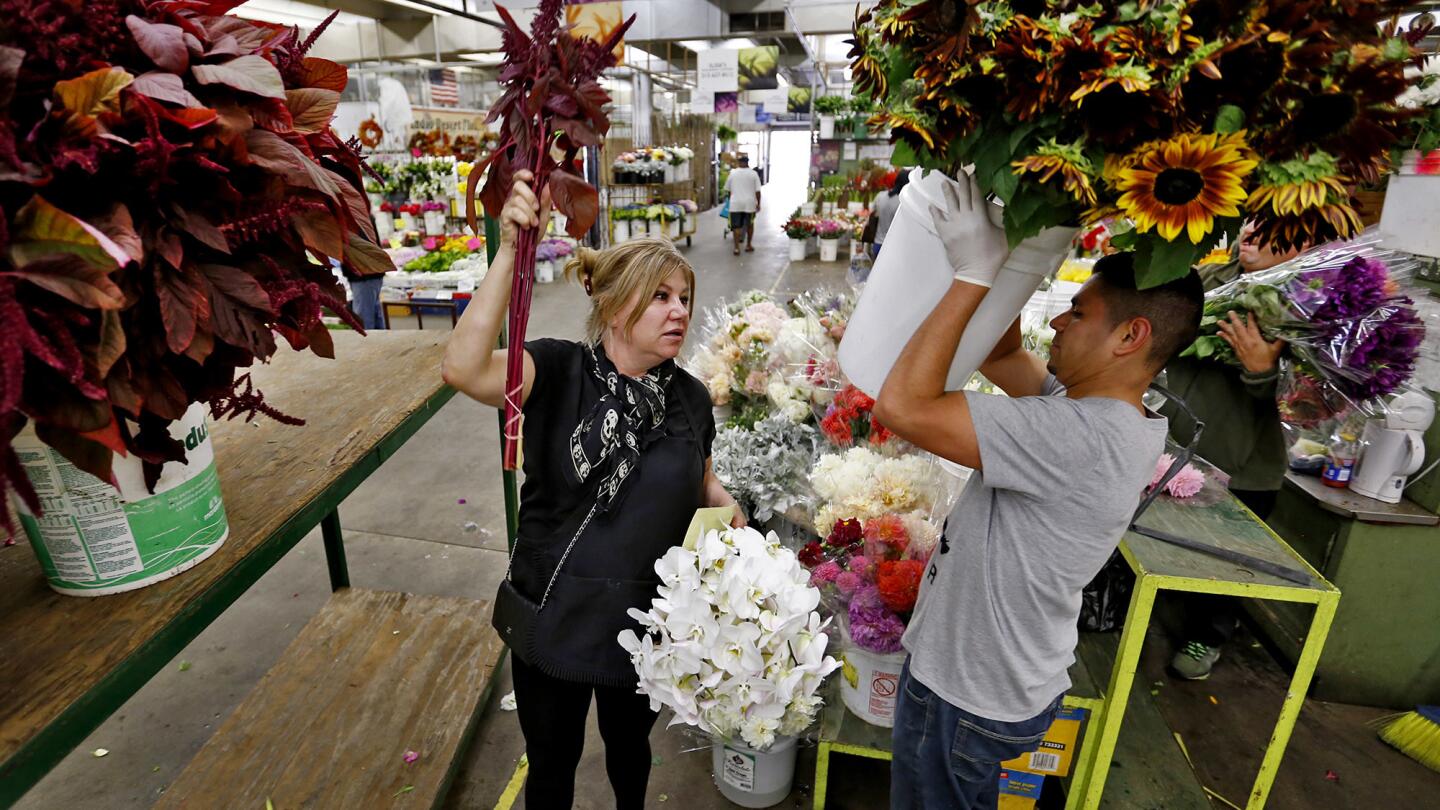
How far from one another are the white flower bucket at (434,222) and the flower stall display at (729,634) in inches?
286

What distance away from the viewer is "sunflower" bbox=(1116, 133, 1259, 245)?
0.81 m

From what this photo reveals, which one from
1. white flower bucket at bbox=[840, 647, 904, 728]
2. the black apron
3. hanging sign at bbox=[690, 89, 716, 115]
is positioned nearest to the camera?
the black apron

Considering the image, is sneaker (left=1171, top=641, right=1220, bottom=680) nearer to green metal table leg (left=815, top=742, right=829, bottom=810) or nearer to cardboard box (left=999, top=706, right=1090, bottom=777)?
cardboard box (left=999, top=706, right=1090, bottom=777)

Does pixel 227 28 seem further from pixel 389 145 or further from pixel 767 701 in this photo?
pixel 389 145

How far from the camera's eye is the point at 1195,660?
2727 mm

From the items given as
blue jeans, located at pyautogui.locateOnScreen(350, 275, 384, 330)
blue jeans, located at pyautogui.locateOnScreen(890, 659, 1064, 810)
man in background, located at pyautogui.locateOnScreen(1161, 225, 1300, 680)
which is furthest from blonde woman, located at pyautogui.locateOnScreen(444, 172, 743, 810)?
blue jeans, located at pyautogui.locateOnScreen(350, 275, 384, 330)

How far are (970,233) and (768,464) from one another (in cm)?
155

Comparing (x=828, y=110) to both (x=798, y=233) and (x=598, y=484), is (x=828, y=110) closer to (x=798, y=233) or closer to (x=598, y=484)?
(x=798, y=233)

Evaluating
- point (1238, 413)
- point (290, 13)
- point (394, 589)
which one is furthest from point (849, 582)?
point (290, 13)

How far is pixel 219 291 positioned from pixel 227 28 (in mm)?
314

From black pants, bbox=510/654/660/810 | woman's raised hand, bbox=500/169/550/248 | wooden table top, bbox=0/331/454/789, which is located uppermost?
woman's raised hand, bbox=500/169/550/248

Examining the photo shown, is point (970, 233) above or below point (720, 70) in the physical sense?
below

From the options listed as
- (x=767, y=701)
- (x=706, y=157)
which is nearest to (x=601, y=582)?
(x=767, y=701)

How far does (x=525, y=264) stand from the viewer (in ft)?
3.69
